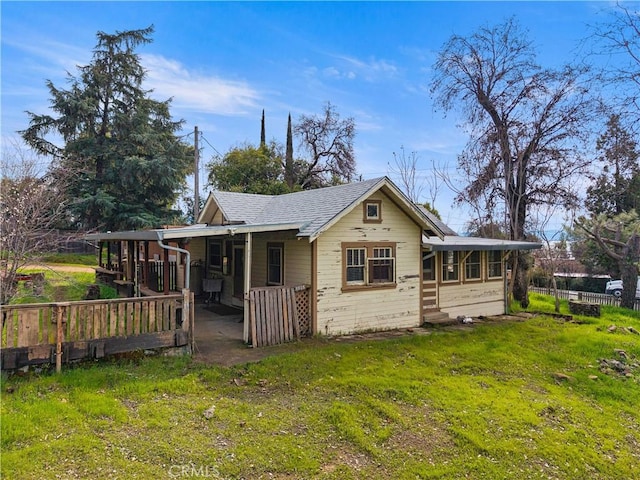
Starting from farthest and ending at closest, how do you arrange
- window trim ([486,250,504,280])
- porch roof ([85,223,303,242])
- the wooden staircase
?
window trim ([486,250,504,280]), the wooden staircase, porch roof ([85,223,303,242])

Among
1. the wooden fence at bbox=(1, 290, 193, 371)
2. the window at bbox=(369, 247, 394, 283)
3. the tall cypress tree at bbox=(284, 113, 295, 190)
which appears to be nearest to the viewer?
the wooden fence at bbox=(1, 290, 193, 371)

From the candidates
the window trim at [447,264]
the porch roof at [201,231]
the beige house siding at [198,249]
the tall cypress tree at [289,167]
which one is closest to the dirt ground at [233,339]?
the window trim at [447,264]

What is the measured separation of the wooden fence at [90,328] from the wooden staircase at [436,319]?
23.8ft

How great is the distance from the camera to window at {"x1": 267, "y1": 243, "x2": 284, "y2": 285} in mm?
10852

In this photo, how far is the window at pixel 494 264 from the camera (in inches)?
562

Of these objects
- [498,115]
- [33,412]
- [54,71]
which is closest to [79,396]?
[33,412]

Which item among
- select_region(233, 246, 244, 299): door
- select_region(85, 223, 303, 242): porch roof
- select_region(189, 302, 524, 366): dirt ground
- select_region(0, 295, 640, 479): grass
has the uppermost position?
select_region(85, 223, 303, 242): porch roof

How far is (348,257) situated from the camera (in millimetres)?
10289

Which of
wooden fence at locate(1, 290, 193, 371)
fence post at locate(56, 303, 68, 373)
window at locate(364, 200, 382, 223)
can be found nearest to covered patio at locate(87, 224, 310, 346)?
wooden fence at locate(1, 290, 193, 371)

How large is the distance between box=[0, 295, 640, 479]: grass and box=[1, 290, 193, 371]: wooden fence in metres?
0.31

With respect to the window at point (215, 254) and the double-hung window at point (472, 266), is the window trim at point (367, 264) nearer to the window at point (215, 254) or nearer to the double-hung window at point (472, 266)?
the double-hung window at point (472, 266)

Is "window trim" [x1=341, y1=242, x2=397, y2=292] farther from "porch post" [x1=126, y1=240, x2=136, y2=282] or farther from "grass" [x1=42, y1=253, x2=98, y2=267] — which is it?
"grass" [x1=42, y1=253, x2=98, y2=267]

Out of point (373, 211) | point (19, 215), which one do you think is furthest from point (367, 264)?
point (19, 215)

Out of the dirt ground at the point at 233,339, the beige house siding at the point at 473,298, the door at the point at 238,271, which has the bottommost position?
the dirt ground at the point at 233,339
